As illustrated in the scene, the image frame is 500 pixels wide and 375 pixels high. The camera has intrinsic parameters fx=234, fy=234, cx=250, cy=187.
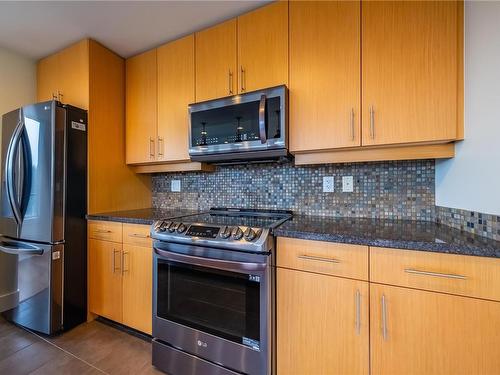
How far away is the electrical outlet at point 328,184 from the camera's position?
1.71 metres

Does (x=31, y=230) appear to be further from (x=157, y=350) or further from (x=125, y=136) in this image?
(x=157, y=350)

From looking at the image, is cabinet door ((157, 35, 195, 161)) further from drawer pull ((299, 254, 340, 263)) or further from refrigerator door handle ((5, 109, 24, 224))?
drawer pull ((299, 254, 340, 263))

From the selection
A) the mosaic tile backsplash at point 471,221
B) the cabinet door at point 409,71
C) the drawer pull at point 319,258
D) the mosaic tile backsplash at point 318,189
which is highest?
the cabinet door at point 409,71

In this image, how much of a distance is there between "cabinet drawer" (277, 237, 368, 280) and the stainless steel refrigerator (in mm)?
1651

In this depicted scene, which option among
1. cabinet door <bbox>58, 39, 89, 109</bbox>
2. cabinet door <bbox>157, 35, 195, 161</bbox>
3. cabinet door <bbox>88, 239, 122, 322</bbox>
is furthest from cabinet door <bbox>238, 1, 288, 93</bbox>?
cabinet door <bbox>88, 239, 122, 322</bbox>

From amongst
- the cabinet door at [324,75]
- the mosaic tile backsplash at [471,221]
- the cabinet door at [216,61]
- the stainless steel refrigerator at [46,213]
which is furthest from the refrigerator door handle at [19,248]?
the mosaic tile backsplash at [471,221]

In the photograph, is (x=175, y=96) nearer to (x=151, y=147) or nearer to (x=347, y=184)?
(x=151, y=147)

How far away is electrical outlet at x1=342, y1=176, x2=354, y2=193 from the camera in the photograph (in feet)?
5.43

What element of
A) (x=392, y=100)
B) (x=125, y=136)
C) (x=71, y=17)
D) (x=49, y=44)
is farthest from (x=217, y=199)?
(x=49, y=44)

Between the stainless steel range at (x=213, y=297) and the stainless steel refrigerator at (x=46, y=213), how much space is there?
85cm

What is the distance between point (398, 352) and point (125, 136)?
8.23 ft

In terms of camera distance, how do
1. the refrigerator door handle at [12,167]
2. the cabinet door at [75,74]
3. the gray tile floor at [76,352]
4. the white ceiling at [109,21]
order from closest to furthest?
the gray tile floor at [76,352]
the white ceiling at [109,21]
the refrigerator door handle at [12,167]
the cabinet door at [75,74]

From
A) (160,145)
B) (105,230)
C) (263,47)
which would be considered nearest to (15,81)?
(160,145)

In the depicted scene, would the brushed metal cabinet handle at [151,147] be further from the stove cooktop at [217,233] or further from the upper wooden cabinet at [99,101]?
the stove cooktop at [217,233]
